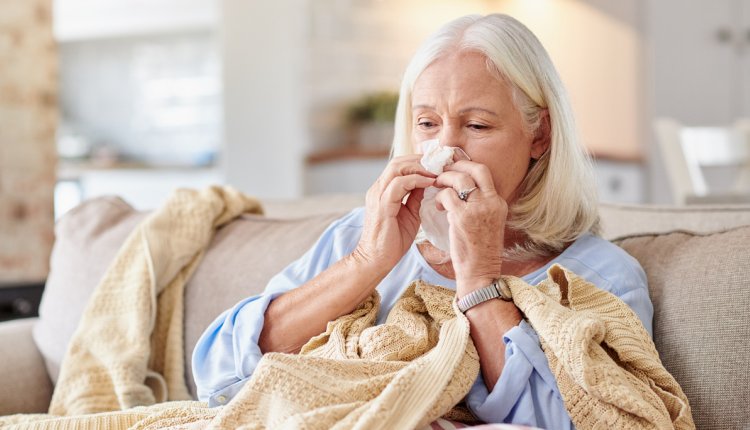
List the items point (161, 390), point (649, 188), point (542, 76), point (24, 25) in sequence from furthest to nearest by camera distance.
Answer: point (649, 188), point (24, 25), point (161, 390), point (542, 76)

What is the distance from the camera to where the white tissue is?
145cm

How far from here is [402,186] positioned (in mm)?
1464

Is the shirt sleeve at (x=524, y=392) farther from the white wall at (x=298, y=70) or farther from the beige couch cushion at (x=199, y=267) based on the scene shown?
the white wall at (x=298, y=70)

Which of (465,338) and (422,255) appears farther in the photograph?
(422,255)

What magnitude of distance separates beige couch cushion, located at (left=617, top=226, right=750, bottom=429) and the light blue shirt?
0.15 ft

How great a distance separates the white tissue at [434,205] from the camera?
1453 millimetres

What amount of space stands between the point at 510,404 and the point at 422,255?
1.20 feet

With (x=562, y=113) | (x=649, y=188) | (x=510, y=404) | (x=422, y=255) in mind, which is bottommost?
(x=649, y=188)

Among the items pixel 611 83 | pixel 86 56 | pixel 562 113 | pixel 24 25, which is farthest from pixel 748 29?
pixel 86 56

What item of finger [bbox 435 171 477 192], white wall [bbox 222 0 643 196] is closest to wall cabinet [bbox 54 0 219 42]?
white wall [bbox 222 0 643 196]

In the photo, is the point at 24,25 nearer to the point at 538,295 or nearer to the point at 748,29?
the point at 538,295

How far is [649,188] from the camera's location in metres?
4.83

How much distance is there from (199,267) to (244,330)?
0.44 m

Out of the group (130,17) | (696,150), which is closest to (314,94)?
(696,150)
